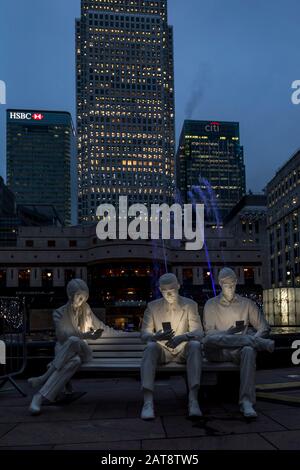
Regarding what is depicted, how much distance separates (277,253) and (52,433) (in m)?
104

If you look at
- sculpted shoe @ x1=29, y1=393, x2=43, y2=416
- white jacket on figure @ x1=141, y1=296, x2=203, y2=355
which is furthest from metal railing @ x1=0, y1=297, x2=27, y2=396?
white jacket on figure @ x1=141, y1=296, x2=203, y2=355

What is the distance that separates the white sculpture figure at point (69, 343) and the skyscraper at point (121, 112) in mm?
158005

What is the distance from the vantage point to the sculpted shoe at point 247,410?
5461mm

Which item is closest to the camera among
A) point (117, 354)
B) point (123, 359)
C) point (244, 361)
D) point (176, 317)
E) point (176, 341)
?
point (244, 361)

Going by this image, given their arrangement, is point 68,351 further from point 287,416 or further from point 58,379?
point 287,416

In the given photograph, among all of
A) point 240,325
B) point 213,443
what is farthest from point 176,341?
point 213,443

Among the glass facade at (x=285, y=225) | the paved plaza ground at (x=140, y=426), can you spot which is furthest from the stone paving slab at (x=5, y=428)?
the glass facade at (x=285, y=225)

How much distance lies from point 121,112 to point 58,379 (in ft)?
543

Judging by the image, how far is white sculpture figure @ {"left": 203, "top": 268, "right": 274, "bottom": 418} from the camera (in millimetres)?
5703

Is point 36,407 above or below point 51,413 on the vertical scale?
above

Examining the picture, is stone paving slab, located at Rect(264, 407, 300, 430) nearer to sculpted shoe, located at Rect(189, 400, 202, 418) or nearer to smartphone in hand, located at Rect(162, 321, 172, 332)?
sculpted shoe, located at Rect(189, 400, 202, 418)

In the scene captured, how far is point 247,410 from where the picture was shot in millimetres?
5512

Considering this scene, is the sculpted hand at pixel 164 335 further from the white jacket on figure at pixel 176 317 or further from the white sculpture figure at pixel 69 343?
the white sculpture figure at pixel 69 343

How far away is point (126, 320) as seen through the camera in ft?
268
